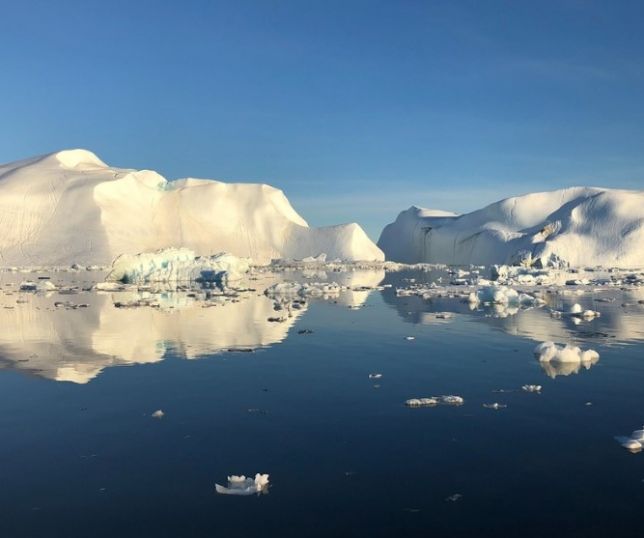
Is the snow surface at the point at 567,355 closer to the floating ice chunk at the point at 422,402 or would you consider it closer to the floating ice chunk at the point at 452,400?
the floating ice chunk at the point at 452,400

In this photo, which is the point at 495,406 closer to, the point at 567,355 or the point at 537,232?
the point at 567,355

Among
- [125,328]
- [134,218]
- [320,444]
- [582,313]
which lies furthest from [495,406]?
[134,218]

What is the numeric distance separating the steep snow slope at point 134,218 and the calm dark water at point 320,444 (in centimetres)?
4212

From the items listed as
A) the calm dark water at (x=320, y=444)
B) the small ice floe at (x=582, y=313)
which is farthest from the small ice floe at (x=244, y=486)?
the small ice floe at (x=582, y=313)

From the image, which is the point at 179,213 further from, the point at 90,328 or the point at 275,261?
the point at 90,328

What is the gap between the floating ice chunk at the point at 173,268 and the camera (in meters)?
29.7

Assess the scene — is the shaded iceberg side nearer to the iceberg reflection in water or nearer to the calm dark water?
the iceberg reflection in water

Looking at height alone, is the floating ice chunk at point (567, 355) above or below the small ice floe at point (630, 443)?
above

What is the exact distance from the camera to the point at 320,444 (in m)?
5.77

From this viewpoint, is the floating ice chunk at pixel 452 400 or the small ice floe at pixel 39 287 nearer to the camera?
the floating ice chunk at pixel 452 400

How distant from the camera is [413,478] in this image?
4.98 meters

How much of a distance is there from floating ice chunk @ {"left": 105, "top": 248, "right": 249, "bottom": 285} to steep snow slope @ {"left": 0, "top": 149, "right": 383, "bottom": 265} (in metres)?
18.8

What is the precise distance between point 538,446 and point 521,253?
44125mm

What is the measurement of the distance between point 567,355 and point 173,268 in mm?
24516
